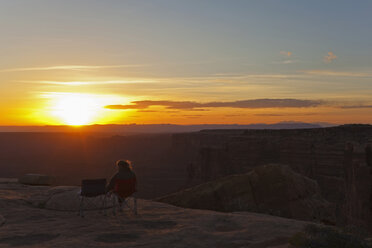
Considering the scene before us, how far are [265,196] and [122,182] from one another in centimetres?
663

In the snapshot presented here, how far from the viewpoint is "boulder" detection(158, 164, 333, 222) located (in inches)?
512

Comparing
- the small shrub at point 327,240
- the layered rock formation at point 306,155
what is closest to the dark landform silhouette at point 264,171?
the layered rock formation at point 306,155

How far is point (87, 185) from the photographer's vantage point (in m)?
9.12

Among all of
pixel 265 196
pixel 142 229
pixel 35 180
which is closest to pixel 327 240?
pixel 142 229

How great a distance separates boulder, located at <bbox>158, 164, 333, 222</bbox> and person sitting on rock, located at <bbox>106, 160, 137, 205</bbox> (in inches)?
198

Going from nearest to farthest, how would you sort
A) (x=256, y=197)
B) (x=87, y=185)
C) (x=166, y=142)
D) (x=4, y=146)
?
(x=87, y=185) → (x=256, y=197) → (x=166, y=142) → (x=4, y=146)

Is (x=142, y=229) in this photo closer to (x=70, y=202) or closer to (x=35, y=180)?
(x=70, y=202)

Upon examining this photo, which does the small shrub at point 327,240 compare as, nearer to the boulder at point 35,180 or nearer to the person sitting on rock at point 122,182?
the person sitting on rock at point 122,182

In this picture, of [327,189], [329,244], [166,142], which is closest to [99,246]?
[329,244]

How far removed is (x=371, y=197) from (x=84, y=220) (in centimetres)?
1478

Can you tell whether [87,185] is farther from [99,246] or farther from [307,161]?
[307,161]

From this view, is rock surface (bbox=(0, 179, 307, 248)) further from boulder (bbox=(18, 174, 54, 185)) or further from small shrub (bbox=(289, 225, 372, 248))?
boulder (bbox=(18, 174, 54, 185))

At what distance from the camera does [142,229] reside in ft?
25.1

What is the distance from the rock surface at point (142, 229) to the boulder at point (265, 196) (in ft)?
13.4
